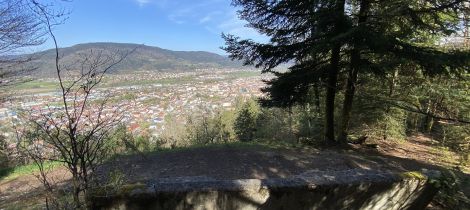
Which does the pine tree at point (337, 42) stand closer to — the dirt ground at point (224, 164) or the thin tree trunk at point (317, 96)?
the thin tree trunk at point (317, 96)

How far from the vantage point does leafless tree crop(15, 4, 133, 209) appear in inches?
121

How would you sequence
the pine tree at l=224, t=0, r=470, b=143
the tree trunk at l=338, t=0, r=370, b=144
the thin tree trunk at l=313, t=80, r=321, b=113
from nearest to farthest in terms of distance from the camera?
the pine tree at l=224, t=0, r=470, b=143
the tree trunk at l=338, t=0, r=370, b=144
the thin tree trunk at l=313, t=80, r=321, b=113

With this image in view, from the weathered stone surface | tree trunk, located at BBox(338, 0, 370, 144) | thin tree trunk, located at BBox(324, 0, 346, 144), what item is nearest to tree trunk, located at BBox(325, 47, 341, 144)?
thin tree trunk, located at BBox(324, 0, 346, 144)

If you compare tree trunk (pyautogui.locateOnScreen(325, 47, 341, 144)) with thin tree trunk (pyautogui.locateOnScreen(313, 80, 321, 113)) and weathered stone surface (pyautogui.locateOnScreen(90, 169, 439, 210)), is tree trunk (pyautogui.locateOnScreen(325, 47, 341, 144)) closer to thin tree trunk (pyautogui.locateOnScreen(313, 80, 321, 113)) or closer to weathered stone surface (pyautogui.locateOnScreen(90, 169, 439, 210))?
thin tree trunk (pyautogui.locateOnScreen(313, 80, 321, 113))

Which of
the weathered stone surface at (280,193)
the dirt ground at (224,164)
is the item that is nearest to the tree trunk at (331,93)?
the dirt ground at (224,164)

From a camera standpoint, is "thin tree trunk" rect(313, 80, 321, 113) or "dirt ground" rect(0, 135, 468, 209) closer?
"dirt ground" rect(0, 135, 468, 209)

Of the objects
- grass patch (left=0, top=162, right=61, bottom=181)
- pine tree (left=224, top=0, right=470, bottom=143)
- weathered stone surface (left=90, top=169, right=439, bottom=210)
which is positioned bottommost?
grass patch (left=0, top=162, right=61, bottom=181)

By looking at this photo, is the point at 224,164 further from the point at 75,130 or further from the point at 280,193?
the point at 75,130

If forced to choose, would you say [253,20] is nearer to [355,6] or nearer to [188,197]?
[355,6]

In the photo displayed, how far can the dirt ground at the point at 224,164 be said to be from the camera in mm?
7660

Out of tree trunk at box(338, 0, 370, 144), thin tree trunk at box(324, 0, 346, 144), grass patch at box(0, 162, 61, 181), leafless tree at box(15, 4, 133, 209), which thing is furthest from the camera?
grass patch at box(0, 162, 61, 181)

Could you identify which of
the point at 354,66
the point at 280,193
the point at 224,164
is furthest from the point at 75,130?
the point at 354,66

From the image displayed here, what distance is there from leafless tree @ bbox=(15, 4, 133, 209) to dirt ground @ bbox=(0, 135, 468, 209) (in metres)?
3.57

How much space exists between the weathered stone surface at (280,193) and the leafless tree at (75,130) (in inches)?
13.2
